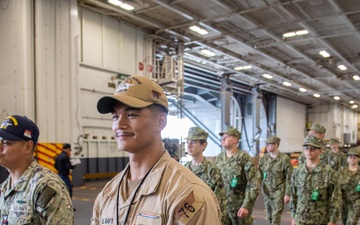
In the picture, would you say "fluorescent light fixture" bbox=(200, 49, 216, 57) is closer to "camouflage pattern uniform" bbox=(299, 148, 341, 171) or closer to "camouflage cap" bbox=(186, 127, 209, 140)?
"camouflage pattern uniform" bbox=(299, 148, 341, 171)

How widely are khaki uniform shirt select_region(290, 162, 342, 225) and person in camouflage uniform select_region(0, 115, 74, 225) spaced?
3433 mm

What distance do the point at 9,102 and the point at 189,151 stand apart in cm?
725

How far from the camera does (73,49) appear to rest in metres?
11.3

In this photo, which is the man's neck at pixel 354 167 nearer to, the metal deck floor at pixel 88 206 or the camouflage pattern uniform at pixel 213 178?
the metal deck floor at pixel 88 206

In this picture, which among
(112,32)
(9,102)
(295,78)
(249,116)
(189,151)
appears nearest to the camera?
(189,151)

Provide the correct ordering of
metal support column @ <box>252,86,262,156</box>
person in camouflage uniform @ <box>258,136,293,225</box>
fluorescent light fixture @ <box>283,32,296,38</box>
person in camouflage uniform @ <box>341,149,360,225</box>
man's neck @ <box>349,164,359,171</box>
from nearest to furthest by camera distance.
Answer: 1. person in camouflage uniform @ <box>341,149,360,225</box>
2. man's neck @ <box>349,164,359,171</box>
3. person in camouflage uniform @ <box>258,136,293,225</box>
4. fluorescent light fixture @ <box>283,32,296,38</box>
5. metal support column @ <box>252,86,262,156</box>

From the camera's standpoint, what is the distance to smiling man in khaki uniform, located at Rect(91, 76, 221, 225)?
4.95ft

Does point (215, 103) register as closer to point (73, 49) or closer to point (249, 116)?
point (249, 116)

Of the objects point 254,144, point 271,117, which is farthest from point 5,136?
point 271,117

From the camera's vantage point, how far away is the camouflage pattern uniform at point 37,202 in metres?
2.27

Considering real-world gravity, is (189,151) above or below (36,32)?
below

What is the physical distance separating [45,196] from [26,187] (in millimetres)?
180

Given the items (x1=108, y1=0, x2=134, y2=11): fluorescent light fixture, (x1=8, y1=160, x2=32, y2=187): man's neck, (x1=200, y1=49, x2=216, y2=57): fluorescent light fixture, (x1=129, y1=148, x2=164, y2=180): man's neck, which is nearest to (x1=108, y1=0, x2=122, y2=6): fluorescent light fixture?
(x1=108, y1=0, x2=134, y2=11): fluorescent light fixture

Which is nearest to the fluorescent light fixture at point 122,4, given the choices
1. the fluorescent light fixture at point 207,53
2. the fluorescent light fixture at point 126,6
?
the fluorescent light fixture at point 126,6
